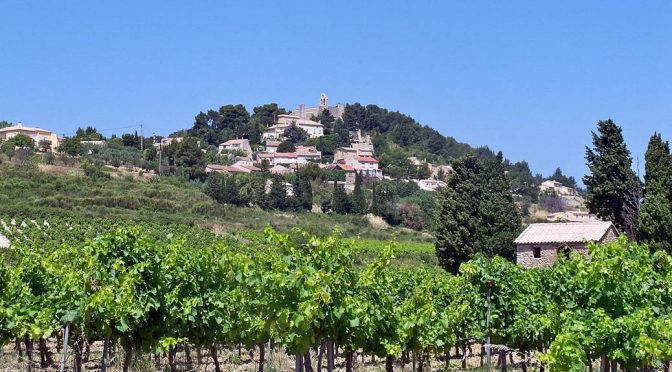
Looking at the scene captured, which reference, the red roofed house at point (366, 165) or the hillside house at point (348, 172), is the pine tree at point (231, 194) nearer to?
the hillside house at point (348, 172)

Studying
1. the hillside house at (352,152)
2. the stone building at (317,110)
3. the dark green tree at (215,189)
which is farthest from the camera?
the stone building at (317,110)

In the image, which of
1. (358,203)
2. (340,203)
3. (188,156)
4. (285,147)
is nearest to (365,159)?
(285,147)

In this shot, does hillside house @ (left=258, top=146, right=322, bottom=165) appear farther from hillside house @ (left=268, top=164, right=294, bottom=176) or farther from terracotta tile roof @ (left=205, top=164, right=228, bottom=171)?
terracotta tile roof @ (left=205, top=164, right=228, bottom=171)

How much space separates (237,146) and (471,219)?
309 feet

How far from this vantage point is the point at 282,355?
1966 cm

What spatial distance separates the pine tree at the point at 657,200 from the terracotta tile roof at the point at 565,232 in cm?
265

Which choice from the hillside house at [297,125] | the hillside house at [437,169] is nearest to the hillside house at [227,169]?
the hillside house at [437,169]

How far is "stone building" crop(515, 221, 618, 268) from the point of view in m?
32.2

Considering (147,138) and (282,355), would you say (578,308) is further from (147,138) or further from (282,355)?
(147,138)

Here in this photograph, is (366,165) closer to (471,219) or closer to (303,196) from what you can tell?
(303,196)

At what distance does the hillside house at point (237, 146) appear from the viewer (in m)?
127

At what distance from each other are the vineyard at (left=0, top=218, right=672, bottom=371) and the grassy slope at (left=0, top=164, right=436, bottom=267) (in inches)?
1394

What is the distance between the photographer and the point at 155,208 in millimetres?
63094

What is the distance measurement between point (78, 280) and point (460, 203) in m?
29.9
